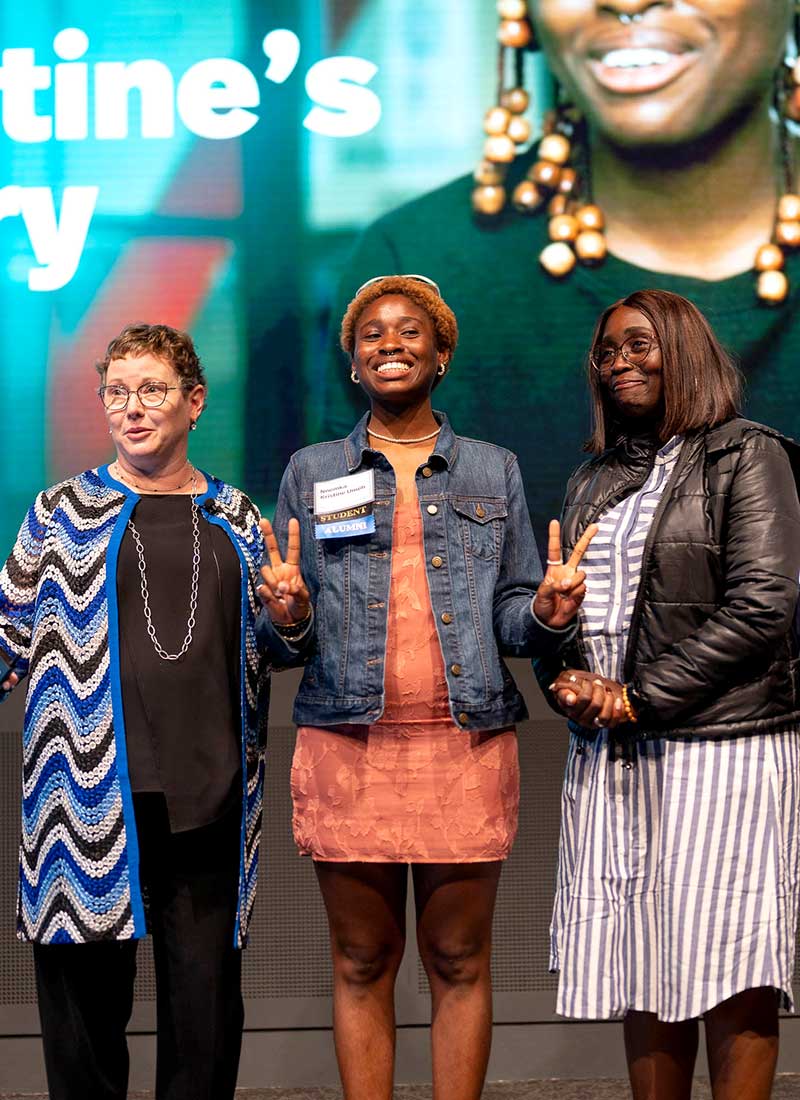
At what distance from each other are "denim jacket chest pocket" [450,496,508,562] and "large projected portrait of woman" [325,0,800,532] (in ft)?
3.30

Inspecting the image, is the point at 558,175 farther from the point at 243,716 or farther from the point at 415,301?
the point at 243,716

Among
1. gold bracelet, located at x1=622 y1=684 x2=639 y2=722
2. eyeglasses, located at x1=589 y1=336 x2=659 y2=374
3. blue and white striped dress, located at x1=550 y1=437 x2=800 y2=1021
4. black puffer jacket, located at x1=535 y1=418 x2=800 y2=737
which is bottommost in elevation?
blue and white striped dress, located at x1=550 y1=437 x2=800 y2=1021

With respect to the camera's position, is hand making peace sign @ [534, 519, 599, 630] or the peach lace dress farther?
the peach lace dress

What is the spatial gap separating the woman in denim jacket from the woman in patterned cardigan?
14 cm

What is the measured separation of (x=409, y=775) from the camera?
8.01 ft

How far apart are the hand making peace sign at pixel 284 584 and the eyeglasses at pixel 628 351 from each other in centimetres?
68

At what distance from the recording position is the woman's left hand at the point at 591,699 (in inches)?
91.2

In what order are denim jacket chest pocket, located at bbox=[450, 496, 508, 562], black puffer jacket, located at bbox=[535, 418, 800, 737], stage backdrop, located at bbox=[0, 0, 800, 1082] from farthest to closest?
1. stage backdrop, located at bbox=[0, 0, 800, 1082]
2. denim jacket chest pocket, located at bbox=[450, 496, 508, 562]
3. black puffer jacket, located at bbox=[535, 418, 800, 737]

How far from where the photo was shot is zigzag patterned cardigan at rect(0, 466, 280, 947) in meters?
2.31

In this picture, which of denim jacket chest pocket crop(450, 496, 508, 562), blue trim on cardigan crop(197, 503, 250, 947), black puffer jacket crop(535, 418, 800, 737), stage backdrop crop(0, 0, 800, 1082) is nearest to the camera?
→ black puffer jacket crop(535, 418, 800, 737)

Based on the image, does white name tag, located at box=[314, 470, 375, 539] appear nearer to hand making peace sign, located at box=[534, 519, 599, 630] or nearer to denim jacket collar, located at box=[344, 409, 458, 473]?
denim jacket collar, located at box=[344, 409, 458, 473]

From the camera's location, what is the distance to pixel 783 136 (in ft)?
11.8

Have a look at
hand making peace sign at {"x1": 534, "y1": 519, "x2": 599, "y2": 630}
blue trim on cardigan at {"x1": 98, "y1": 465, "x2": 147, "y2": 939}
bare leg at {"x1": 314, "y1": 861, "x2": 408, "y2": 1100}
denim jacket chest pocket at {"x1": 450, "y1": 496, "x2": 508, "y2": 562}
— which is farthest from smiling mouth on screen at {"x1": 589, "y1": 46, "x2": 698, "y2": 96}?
bare leg at {"x1": 314, "y1": 861, "x2": 408, "y2": 1100}

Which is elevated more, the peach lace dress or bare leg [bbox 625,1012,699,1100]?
the peach lace dress
